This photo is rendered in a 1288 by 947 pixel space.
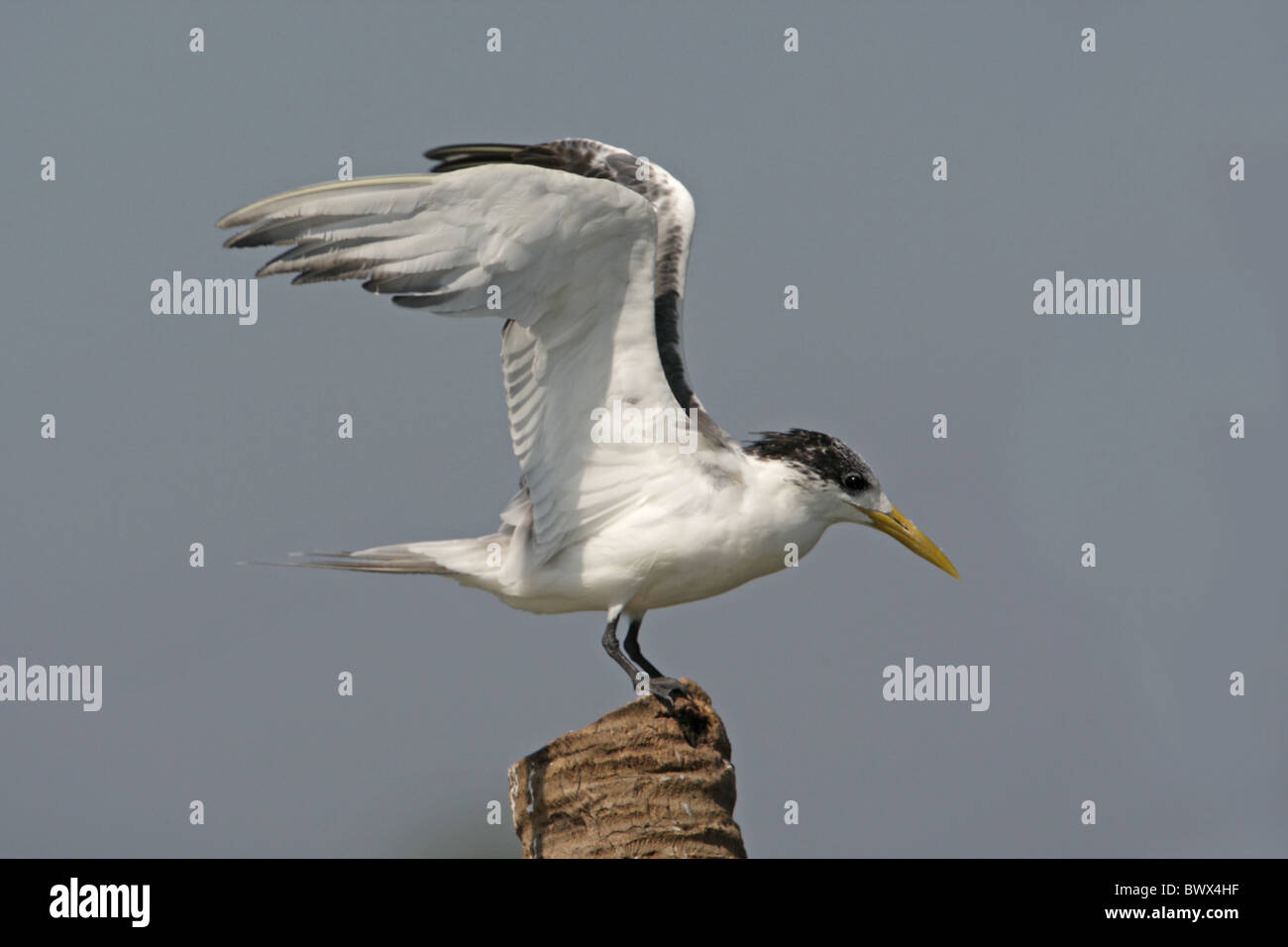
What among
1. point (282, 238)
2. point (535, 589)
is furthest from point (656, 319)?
point (282, 238)

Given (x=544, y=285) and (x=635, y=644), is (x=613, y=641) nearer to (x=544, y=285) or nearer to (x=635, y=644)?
(x=635, y=644)

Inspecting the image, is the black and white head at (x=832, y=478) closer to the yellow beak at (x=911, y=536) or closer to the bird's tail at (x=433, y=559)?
the yellow beak at (x=911, y=536)

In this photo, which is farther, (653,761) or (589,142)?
(589,142)

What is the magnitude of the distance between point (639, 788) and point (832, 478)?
2.46 metres

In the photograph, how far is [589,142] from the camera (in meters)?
13.1

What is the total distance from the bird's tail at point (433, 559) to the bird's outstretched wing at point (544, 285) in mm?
194

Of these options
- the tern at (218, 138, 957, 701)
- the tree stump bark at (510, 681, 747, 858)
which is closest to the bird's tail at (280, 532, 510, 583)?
the tern at (218, 138, 957, 701)

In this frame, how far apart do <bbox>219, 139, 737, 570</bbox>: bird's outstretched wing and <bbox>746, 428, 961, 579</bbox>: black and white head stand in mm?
367

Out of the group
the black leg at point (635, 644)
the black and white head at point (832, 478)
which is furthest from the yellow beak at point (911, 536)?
the black leg at point (635, 644)

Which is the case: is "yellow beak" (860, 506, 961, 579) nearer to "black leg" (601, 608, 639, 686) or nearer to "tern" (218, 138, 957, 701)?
"tern" (218, 138, 957, 701)

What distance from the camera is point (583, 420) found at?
11.1 m

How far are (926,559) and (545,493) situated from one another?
2.50m

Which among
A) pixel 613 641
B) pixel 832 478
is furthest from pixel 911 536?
pixel 613 641

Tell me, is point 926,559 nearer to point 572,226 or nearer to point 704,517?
point 704,517
